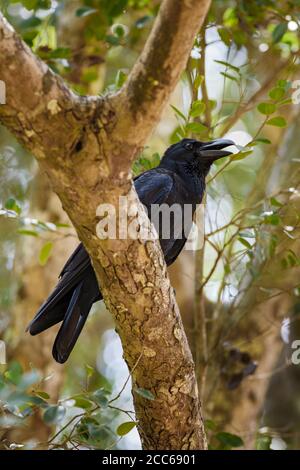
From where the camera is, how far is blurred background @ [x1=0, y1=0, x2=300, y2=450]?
14.0 feet

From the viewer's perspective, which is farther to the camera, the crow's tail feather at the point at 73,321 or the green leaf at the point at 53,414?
the crow's tail feather at the point at 73,321

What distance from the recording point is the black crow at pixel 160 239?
3805 mm

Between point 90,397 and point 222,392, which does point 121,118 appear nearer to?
point 90,397

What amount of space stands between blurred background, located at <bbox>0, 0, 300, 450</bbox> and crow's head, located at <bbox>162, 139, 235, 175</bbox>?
10 centimetres

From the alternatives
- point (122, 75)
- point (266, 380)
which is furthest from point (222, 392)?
point (122, 75)

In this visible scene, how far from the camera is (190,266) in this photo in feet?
20.4

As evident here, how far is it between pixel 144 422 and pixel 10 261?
3483mm

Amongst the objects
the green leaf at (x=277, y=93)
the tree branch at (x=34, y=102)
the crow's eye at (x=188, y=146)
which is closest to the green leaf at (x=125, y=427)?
the tree branch at (x=34, y=102)

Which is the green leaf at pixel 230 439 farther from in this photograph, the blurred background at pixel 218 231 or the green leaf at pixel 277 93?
the green leaf at pixel 277 93

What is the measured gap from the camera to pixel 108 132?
2617 millimetres

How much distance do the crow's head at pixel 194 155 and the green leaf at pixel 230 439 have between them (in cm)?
167

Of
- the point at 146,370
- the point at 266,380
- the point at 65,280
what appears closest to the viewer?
the point at 146,370

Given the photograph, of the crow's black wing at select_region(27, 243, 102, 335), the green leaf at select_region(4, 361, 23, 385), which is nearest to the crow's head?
the crow's black wing at select_region(27, 243, 102, 335)

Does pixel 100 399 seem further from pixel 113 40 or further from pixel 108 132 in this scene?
pixel 113 40
